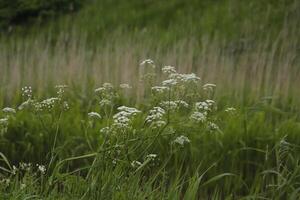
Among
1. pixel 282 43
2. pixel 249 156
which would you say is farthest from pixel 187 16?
pixel 249 156

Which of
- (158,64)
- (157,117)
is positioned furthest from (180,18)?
(157,117)

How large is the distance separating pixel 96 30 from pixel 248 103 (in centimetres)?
493

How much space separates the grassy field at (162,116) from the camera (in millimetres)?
3365

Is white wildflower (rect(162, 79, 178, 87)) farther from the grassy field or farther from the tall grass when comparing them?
the tall grass

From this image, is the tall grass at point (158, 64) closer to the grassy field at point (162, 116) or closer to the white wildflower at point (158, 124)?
the grassy field at point (162, 116)

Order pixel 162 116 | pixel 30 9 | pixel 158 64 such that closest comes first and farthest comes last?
pixel 162 116 < pixel 158 64 < pixel 30 9

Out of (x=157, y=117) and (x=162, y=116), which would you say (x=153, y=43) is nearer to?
(x=162, y=116)

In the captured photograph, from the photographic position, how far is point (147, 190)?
344cm

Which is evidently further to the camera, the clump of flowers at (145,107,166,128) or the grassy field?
the grassy field

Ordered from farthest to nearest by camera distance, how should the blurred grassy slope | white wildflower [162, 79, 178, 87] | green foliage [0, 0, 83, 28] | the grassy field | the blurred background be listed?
green foliage [0, 0, 83, 28] < the blurred grassy slope < the blurred background < the grassy field < white wildflower [162, 79, 178, 87]

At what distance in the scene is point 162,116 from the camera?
3.57m

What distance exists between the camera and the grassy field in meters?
3.37

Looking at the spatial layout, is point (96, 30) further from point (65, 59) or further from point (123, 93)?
point (123, 93)

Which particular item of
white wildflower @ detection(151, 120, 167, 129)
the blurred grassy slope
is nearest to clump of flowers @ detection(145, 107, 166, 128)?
white wildflower @ detection(151, 120, 167, 129)
